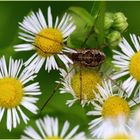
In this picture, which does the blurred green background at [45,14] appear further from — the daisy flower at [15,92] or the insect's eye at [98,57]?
the insect's eye at [98,57]

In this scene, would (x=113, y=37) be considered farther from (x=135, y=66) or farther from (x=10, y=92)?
(x=10, y=92)

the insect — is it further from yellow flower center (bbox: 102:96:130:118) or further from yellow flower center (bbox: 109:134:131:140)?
yellow flower center (bbox: 109:134:131:140)

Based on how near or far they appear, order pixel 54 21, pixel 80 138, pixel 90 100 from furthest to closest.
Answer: pixel 54 21 < pixel 90 100 < pixel 80 138

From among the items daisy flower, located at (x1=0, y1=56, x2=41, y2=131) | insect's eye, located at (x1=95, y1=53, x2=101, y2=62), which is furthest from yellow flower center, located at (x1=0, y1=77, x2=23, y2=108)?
insect's eye, located at (x1=95, y1=53, x2=101, y2=62)

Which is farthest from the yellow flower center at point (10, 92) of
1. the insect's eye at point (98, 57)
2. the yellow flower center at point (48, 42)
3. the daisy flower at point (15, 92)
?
the insect's eye at point (98, 57)

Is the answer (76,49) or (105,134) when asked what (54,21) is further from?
(105,134)

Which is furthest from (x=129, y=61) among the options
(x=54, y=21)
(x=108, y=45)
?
(x=54, y=21)
